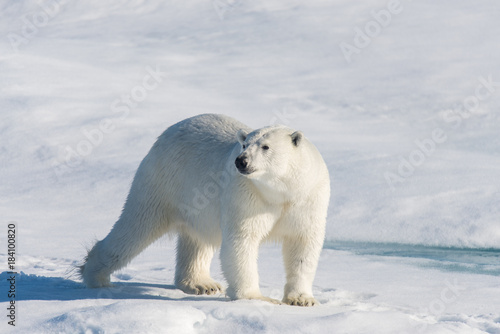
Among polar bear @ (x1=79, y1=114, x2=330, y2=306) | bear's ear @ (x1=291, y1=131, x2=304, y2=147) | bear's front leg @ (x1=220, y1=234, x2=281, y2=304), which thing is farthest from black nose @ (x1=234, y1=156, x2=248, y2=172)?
bear's front leg @ (x1=220, y1=234, x2=281, y2=304)

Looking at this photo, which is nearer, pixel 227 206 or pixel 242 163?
pixel 242 163

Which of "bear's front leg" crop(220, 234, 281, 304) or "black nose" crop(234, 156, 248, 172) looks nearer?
"black nose" crop(234, 156, 248, 172)

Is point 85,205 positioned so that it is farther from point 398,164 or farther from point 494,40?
point 494,40

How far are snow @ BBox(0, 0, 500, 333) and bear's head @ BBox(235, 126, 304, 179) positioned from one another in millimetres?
759

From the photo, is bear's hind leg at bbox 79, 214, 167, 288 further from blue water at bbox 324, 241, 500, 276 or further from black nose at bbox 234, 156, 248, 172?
blue water at bbox 324, 241, 500, 276

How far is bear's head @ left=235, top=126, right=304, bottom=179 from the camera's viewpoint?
369 centimetres

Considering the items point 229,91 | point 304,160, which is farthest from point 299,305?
point 229,91

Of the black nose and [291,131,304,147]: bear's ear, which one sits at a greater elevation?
[291,131,304,147]: bear's ear

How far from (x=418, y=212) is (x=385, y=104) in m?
5.83

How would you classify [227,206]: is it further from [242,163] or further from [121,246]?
[121,246]

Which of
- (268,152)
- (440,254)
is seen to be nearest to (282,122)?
(440,254)

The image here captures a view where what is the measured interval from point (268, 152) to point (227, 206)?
18.6 inches

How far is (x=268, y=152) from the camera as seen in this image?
3.79 meters

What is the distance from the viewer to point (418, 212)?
23.7 ft
